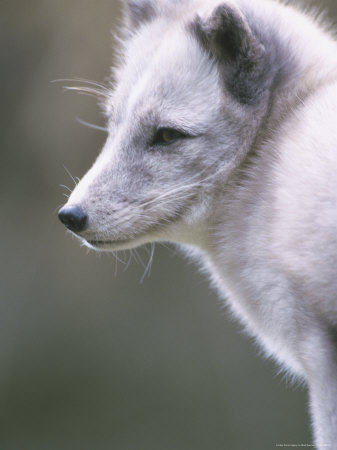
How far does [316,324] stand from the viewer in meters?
0.69

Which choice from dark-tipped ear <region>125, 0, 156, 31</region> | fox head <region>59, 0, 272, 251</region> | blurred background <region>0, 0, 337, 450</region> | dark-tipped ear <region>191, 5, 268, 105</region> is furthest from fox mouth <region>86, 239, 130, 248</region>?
blurred background <region>0, 0, 337, 450</region>

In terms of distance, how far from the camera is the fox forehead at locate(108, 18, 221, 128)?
871mm

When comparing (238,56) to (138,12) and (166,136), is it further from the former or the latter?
(138,12)

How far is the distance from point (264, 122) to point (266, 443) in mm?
1012

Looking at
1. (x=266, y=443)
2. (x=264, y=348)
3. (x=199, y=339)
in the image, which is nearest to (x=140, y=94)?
(x=264, y=348)

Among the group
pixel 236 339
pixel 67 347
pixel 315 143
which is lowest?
pixel 67 347

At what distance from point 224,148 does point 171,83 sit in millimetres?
121

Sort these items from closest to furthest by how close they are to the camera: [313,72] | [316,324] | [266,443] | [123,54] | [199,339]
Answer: [316,324], [313,72], [123,54], [266,443], [199,339]

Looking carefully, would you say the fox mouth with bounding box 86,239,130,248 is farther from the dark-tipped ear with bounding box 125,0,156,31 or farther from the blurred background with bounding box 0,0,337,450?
the blurred background with bounding box 0,0,337,450

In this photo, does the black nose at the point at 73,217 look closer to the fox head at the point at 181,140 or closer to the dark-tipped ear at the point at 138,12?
the fox head at the point at 181,140

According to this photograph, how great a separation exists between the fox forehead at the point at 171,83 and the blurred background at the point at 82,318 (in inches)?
26.8

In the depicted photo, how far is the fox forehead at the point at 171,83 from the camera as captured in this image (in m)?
0.87

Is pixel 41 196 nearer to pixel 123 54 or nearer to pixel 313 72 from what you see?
pixel 123 54

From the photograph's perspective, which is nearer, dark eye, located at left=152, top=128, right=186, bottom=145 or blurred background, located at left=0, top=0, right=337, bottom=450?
dark eye, located at left=152, top=128, right=186, bottom=145
